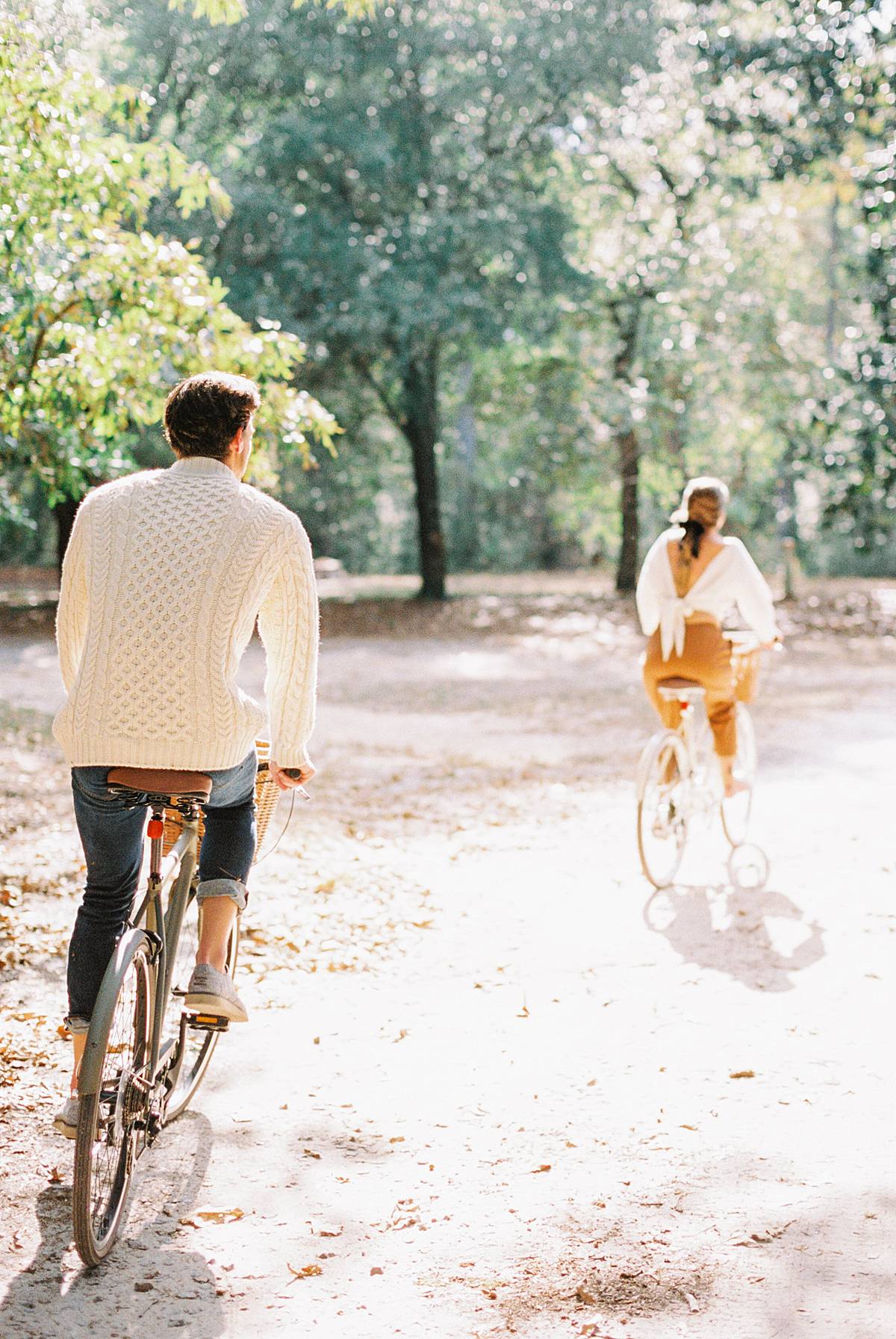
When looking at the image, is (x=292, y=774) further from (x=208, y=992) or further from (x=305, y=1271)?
(x=305, y=1271)


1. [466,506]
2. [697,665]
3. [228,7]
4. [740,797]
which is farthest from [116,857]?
[466,506]

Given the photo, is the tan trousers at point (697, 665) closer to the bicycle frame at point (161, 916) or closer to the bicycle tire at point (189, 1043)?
the bicycle tire at point (189, 1043)

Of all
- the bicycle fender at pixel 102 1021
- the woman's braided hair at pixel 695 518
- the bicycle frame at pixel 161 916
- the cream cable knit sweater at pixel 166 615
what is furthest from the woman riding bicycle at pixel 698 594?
the bicycle fender at pixel 102 1021

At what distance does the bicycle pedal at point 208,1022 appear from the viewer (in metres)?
3.50

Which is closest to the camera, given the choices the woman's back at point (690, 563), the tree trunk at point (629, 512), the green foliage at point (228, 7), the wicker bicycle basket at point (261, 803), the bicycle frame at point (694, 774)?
the wicker bicycle basket at point (261, 803)

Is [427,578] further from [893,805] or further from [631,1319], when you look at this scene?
[631,1319]

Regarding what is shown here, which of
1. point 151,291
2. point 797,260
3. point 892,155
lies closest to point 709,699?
point 151,291

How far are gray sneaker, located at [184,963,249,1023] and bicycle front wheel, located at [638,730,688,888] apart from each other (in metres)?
3.50

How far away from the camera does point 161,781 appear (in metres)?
3.29

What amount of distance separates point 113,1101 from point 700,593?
4.38 m

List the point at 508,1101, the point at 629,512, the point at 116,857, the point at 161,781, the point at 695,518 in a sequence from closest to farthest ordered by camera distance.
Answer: the point at 161,781 < the point at 116,857 < the point at 508,1101 < the point at 695,518 < the point at 629,512

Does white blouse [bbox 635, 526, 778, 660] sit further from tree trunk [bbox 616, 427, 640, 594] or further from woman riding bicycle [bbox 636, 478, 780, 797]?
tree trunk [bbox 616, 427, 640, 594]

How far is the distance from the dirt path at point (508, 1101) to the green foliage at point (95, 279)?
8.03ft

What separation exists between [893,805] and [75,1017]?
6.88m
